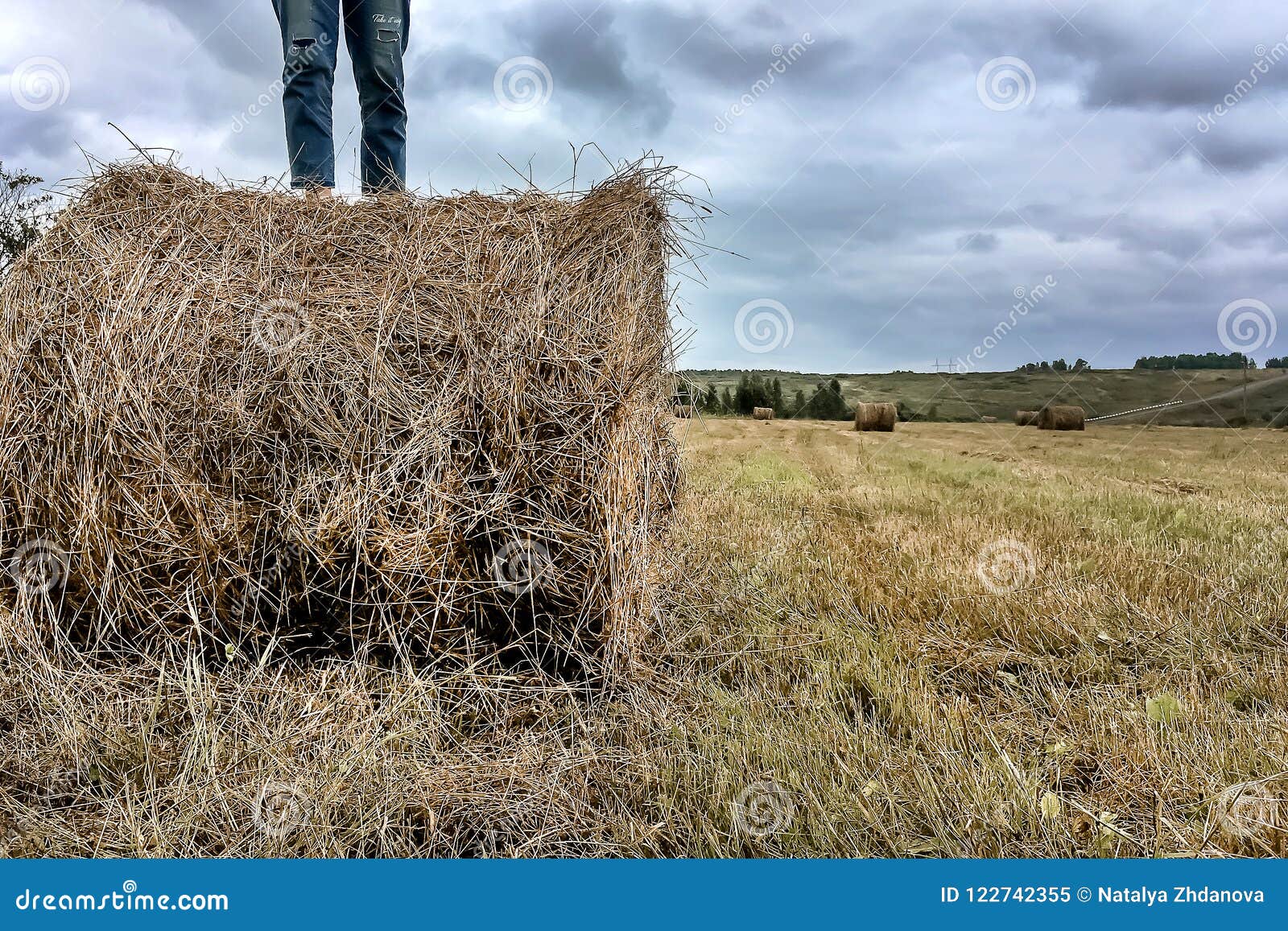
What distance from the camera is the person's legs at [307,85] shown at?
304 centimetres

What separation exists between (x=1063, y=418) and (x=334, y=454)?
10021 mm

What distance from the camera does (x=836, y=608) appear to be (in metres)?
2.90

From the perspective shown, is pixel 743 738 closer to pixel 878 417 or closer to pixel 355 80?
pixel 355 80

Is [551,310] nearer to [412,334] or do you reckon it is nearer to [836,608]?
[412,334]

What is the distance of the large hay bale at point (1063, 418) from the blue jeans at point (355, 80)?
9108 mm

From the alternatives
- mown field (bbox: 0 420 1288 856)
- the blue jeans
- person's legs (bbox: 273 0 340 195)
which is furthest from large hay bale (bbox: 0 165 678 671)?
person's legs (bbox: 273 0 340 195)

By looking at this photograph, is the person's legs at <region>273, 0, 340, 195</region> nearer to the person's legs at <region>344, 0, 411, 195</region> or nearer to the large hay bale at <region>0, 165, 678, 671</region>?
the person's legs at <region>344, 0, 411, 195</region>

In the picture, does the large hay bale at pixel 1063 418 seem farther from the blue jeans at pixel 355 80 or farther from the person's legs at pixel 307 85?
the person's legs at pixel 307 85

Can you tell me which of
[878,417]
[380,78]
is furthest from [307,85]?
[878,417]

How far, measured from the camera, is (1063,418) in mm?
9844

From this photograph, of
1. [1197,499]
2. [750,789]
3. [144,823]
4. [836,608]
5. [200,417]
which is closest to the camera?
Answer: [144,823]

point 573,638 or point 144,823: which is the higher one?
point 573,638

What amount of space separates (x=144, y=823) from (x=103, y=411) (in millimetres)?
1056

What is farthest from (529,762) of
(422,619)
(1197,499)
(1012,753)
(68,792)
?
(1197,499)
